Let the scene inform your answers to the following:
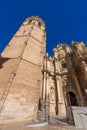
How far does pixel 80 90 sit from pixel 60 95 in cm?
279

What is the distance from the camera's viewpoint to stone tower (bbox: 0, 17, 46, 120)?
7.96 meters

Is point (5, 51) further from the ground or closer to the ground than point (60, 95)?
further from the ground

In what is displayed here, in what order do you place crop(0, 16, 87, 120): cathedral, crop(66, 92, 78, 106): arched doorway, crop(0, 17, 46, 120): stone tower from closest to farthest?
1. crop(0, 17, 46, 120): stone tower
2. crop(0, 16, 87, 120): cathedral
3. crop(66, 92, 78, 106): arched doorway

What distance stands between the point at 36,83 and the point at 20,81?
1867mm

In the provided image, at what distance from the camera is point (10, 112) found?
7.55m

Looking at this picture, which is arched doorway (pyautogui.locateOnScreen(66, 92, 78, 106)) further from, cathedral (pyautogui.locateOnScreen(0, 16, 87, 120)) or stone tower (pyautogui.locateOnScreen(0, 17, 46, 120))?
stone tower (pyautogui.locateOnScreen(0, 17, 46, 120))

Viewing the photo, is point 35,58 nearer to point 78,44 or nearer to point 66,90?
point 66,90

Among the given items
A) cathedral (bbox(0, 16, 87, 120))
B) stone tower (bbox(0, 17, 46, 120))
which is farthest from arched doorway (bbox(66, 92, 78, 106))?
stone tower (bbox(0, 17, 46, 120))

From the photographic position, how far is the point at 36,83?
10.8 metres

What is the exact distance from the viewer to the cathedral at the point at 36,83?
8.33 meters

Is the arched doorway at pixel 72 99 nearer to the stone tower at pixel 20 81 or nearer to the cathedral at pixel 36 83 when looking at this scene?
the cathedral at pixel 36 83

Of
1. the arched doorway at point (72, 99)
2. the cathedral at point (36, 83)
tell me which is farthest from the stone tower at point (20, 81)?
the arched doorway at point (72, 99)

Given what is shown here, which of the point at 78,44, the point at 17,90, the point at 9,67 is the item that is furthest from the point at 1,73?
Result: the point at 78,44

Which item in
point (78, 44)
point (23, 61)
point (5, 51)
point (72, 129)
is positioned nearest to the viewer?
point (72, 129)
